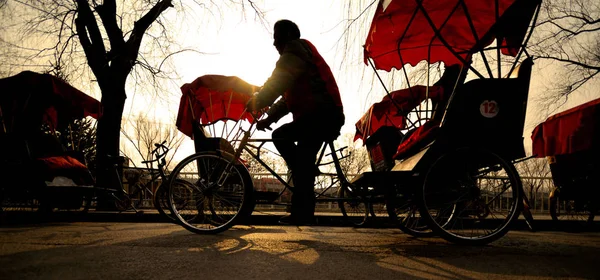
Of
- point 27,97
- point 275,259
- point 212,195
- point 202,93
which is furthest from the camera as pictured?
point 202,93

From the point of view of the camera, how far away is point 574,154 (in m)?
7.84

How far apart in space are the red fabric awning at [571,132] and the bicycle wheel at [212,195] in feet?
20.5

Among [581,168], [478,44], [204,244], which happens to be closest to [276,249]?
[204,244]

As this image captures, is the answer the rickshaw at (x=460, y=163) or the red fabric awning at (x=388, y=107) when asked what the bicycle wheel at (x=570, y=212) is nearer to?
the red fabric awning at (x=388, y=107)

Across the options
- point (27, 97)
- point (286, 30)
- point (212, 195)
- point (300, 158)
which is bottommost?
point (212, 195)

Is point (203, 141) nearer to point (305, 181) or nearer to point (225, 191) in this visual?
point (225, 191)

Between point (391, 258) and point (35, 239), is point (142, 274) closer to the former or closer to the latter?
point (391, 258)

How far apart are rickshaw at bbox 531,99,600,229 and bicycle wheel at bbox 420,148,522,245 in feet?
14.3

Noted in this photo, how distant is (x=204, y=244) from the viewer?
142 inches

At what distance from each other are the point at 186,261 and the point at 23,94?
6471 millimetres

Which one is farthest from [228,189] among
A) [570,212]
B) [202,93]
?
[570,212]

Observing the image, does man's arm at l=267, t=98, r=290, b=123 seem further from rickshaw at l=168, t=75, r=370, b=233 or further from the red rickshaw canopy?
the red rickshaw canopy

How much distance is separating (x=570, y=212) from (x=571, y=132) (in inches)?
99.6

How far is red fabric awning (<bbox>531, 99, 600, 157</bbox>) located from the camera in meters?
6.91
